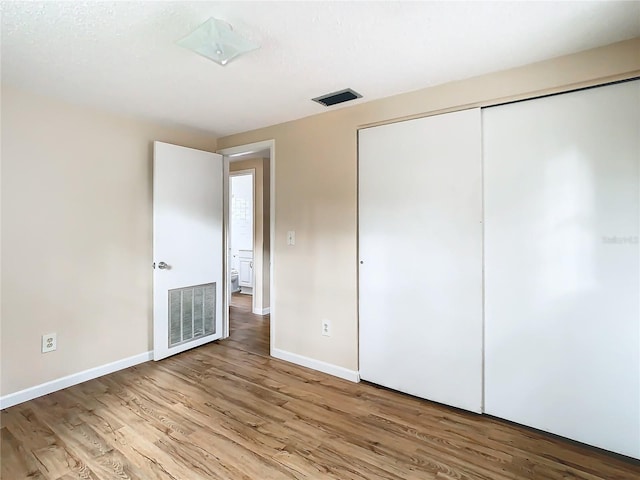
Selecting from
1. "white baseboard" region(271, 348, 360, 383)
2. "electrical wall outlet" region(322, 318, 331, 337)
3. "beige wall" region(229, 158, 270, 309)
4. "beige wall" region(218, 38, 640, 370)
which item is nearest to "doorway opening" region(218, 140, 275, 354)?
"beige wall" region(229, 158, 270, 309)

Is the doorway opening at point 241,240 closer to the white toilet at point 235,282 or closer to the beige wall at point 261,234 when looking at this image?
the white toilet at point 235,282

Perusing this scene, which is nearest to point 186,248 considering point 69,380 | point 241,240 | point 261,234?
point 69,380

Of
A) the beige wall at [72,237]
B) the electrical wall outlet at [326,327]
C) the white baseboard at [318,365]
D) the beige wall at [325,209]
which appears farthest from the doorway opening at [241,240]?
the electrical wall outlet at [326,327]

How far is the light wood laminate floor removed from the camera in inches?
67.9

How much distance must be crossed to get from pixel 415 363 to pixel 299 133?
216cm

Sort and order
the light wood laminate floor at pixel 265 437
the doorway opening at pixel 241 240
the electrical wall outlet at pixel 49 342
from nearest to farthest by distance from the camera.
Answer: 1. the light wood laminate floor at pixel 265 437
2. the electrical wall outlet at pixel 49 342
3. the doorway opening at pixel 241 240

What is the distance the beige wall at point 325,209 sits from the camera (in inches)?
93.6

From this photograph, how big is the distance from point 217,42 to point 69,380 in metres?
2.73

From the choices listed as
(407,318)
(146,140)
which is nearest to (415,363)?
(407,318)

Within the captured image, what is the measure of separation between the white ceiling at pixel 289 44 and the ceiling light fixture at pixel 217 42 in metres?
0.04

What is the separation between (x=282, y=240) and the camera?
10.5 ft

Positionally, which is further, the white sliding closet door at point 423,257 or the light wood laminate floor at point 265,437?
the white sliding closet door at point 423,257

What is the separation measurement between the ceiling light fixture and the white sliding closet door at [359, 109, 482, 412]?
4.04ft

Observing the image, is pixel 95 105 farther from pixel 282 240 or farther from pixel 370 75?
pixel 370 75
